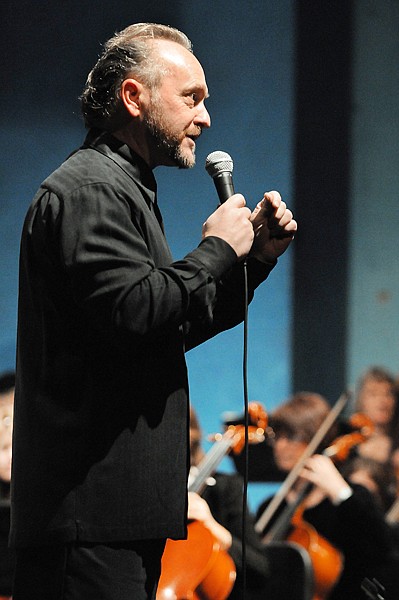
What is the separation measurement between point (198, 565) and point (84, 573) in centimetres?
150

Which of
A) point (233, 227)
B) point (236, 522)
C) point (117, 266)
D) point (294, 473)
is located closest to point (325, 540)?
point (294, 473)

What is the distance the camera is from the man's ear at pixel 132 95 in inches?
66.6

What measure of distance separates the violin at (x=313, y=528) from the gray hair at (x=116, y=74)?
2.58 m

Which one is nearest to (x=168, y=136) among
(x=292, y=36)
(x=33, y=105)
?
(x=33, y=105)

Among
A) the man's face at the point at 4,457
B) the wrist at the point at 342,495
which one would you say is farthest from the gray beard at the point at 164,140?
the wrist at the point at 342,495

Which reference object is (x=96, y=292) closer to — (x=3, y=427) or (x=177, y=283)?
(x=177, y=283)

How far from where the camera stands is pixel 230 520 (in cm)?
343

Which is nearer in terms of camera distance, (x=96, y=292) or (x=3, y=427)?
(x=96, y=292)

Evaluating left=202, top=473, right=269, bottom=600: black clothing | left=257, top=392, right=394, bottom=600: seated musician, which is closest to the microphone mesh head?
left=202, top=473, right=269, bottom=600: black clothing

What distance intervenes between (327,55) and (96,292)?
4.42m

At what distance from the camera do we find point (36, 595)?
1491 mm

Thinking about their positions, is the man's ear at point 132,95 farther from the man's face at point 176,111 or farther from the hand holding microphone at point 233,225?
the hand holding microphone at point 233,225

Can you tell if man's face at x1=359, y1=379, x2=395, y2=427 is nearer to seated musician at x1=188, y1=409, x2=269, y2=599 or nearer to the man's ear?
seated musician at x1=188, y1=409, x2=269, y2=599

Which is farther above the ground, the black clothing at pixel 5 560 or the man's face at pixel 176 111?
the man's face at pixel 176 111
